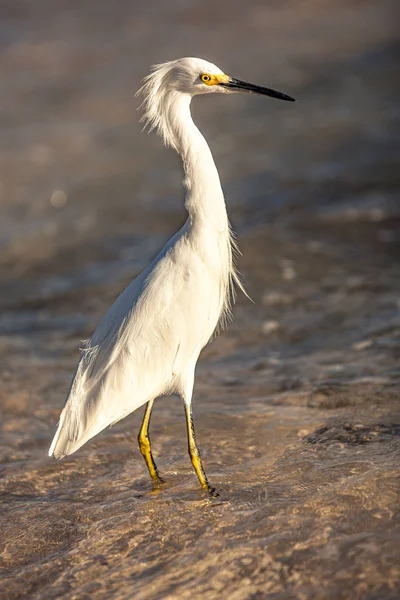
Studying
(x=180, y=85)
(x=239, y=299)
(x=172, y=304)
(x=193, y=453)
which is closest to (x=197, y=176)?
(x=180, y=85)

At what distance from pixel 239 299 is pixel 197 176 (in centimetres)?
401

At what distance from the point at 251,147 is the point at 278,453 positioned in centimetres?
821

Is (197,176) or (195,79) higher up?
(195,79)

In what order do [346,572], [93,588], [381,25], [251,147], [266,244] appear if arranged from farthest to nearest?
[381,25] → [251,147] → [266,244] → [93,588] → [346,572]

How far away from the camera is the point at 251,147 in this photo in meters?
12.6

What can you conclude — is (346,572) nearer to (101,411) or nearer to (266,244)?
(101,411)

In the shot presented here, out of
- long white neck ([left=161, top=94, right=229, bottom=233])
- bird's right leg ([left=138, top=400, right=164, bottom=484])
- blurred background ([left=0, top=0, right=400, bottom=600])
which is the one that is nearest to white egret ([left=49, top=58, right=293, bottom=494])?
long white neck ([left=161, top=94, right=229, bottom=233])

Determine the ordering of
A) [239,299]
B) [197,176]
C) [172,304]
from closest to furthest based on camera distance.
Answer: [197,176] → [172,304] → [239,299]

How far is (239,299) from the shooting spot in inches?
332

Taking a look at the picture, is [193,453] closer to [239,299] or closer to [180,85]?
[180,85]

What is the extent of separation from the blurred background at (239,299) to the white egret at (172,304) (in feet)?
1.78

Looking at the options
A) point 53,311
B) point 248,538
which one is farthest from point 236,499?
point 53,311

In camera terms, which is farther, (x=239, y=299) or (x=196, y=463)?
(x=239, y=299)

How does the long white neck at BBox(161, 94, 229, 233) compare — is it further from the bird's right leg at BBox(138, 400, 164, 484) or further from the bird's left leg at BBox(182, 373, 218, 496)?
the bird's right leg at BBox(138, 400, 164, 484)
